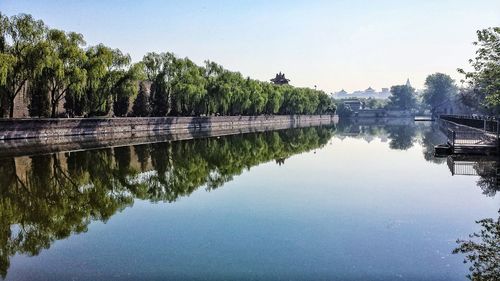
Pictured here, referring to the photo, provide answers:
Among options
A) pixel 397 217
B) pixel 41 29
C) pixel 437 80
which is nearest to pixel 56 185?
pixel 397 217

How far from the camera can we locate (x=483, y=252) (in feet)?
27.1

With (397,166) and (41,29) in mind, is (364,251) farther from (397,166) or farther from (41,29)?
(41,29)

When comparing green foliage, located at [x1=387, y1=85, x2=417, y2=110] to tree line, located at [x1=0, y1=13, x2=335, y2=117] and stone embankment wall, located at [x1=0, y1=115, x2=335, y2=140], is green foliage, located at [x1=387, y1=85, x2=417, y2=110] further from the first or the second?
tree line, located at [x1=0, y1=13, x2=335, y2=117]

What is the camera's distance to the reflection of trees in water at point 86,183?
32.5 ft

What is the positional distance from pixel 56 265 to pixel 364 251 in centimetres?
537

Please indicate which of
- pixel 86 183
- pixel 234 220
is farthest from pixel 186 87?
pixel 234 220

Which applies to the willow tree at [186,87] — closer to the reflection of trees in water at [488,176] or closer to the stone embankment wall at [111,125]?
the stone embankment wall at [111,125]

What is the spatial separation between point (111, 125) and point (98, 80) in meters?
3.97

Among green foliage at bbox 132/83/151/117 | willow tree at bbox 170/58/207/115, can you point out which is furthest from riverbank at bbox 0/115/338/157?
green foliage at bbox 132/83/151/117

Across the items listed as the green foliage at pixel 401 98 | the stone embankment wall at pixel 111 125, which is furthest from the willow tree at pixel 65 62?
the green foliage at pixel 401 98

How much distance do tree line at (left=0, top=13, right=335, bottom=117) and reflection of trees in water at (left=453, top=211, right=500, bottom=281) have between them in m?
27.9

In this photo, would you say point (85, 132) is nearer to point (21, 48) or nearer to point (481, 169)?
point (21, 48)

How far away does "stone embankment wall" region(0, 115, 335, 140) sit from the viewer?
2981cm

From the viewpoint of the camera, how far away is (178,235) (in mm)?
9422
